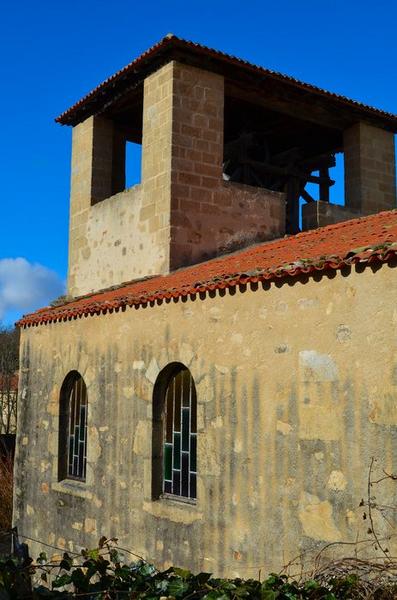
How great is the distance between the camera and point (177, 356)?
7.60 metres

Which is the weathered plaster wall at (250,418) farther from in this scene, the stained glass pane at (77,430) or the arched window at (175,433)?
the stained glass pane at (77,430)

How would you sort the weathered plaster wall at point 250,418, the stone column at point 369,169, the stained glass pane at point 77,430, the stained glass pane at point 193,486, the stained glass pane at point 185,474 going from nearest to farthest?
1. the weathered plaster wall at point 250,418
2. the stained glass pane at point 193,486
3. the stained glass pane at point 185,474
4. the stained glass pane at point 77,430
5. the stone column at point 369,169

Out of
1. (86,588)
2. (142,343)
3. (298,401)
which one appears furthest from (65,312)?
(86,588)

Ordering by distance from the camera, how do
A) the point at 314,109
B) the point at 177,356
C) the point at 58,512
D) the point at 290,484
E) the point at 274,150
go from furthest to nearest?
the point at 274,150 → the point at 314,109 → the point at 58,512 → the point at 177,356 → the point at 290,484

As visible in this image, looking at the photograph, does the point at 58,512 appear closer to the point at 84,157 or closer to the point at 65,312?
the point at 65,312

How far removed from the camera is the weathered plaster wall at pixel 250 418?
18.0 feet

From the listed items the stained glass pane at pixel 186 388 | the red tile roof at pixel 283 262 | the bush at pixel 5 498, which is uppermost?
the red tile roof at pixel 283 262

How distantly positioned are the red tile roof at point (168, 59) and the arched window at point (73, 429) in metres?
4.93

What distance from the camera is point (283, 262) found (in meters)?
6.58

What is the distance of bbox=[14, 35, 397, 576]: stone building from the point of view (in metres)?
5.73

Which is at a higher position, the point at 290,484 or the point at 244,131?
the point at 244,131

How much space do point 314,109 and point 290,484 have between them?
7.83 m

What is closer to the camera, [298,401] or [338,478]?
[338,478]

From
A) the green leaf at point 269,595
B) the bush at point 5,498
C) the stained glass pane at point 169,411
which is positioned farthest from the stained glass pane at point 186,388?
the bush at point 5,498
